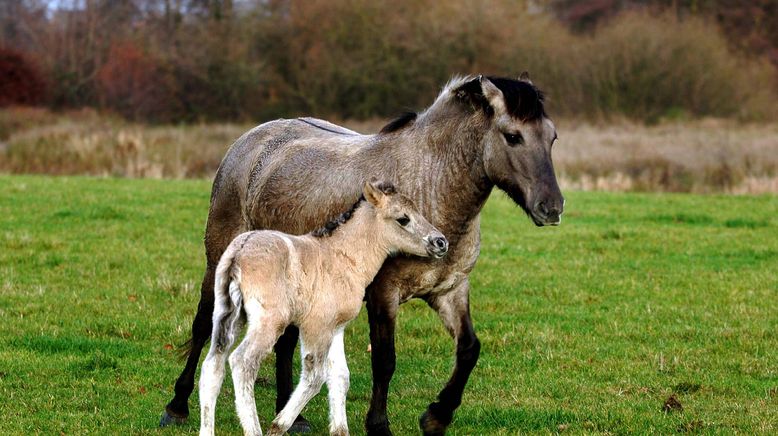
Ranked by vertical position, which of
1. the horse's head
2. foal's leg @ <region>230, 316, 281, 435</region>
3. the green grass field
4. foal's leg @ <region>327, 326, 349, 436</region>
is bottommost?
the green grass field

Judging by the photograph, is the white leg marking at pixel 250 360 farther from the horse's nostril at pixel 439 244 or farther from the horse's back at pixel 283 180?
the horse's back at pixel 283 180

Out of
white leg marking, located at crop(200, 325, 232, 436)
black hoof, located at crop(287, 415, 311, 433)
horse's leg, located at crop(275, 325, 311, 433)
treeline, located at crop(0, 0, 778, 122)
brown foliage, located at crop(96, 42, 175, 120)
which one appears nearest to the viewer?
white leg marking, located at crop(200, 325, 232, 436)

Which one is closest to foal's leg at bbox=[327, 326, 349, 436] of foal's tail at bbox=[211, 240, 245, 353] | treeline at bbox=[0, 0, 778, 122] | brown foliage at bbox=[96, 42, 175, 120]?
foal's tail at bbox=[211, 240, 245, 353]

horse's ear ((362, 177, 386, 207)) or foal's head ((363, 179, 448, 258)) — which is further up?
horse's ear ((362, 177, 386, 207))

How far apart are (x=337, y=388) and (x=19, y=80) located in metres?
41.4

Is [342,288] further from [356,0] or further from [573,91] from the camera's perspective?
[356,0]

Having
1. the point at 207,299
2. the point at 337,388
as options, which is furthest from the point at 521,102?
the point at 207,299

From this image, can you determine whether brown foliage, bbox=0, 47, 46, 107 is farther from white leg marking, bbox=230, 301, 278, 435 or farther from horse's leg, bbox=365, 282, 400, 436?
white leg marking, bbox=230, 301, 278, 435

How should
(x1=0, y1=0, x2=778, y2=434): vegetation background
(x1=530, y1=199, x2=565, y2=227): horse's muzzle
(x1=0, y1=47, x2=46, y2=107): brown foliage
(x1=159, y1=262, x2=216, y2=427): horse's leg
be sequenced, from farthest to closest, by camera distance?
1. (x1=0, y1=47, x2=46, y2=107): brown foliage
2. (x1=0, y1=0, x2=778, y2=434): vegetation background
3. (x1=159, y1=262, x2=216, y2=427): horse's leg
4. (x1=530, y1=199, x2=565, y2=227): horse's muzzle

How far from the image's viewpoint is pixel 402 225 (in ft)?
22.4

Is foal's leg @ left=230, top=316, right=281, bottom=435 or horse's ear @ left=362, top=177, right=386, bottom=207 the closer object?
foal's leg @ left=230, top=316, right=281, bottom=435

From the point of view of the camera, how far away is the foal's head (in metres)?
6.70

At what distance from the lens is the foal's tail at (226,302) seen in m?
6.14

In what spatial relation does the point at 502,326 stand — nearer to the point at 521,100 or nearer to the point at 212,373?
the point at 521,100
